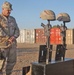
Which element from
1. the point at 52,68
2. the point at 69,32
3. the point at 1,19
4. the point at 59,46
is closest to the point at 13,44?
the point at 1,19

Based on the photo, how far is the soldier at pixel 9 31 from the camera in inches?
174

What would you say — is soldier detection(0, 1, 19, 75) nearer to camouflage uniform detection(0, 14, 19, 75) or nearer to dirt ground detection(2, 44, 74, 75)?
camouflage uniform detection(0, 14, 19, 75)

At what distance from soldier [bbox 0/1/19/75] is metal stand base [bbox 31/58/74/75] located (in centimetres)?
45

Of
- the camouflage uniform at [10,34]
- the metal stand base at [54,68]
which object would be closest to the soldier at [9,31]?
the camouflage uniform at [10,34]

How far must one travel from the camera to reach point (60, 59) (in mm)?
5273

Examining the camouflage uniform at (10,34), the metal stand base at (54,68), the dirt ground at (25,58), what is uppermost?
the camouflage uniform at (10,34)

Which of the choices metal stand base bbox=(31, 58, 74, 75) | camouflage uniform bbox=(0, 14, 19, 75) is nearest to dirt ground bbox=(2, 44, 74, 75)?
metal stand base bbox=(31, 58, 74, 75)

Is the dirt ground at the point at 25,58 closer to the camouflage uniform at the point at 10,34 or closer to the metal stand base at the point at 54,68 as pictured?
the metal stand base at the point at 54,68

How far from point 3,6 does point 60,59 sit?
1750mm

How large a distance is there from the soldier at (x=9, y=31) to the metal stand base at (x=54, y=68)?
453 millimetres

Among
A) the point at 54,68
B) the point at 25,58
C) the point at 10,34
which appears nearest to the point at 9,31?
the point at 10,34

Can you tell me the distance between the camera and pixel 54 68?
4637 mm

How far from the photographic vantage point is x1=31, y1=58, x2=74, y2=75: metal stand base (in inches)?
176

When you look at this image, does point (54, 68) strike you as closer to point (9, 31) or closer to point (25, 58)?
point (9, 31)
